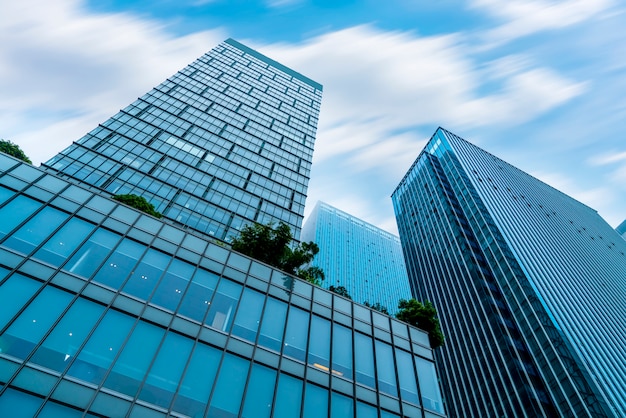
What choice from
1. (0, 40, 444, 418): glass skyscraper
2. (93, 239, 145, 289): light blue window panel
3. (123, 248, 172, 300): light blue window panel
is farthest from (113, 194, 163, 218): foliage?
(123, 248, 172, 300): light blue window panel

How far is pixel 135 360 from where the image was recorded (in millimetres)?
14164

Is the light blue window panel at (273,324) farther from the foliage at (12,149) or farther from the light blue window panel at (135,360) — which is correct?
the foliage at (12,149)

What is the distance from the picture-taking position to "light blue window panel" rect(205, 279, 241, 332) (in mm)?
17438

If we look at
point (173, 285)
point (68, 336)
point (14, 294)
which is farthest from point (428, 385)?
point (14, 294)

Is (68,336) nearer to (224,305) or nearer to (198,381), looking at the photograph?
(198,381)

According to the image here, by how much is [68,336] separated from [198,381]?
521 cm

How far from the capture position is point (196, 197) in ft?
149

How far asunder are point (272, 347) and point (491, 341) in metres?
53.5

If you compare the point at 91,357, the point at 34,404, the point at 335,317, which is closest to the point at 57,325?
the point at 91,357

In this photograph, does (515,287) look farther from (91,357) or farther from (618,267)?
(91,357)

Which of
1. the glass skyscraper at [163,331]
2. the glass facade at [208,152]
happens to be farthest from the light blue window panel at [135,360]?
the glass facade at [208,152]

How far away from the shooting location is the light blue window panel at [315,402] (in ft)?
52.6

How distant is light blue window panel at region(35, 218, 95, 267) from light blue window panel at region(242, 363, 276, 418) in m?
9.99

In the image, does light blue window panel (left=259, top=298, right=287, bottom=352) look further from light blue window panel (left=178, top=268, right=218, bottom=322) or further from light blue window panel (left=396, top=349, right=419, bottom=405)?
light blue window panel (left=396, top=349, right=419, bottom=405)
